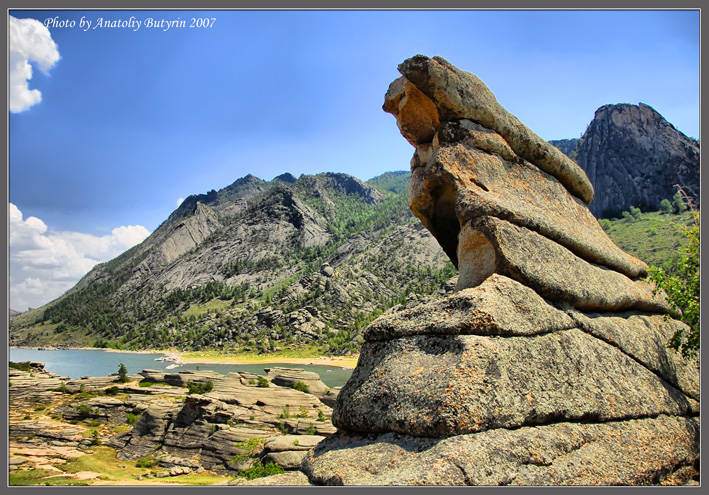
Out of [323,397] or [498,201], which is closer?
[498,201]

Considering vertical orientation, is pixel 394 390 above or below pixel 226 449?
above

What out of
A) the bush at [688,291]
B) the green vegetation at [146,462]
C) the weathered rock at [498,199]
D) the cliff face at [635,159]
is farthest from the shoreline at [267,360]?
the cliff face at [635,159]

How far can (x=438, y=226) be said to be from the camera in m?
16.1

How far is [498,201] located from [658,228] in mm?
134530

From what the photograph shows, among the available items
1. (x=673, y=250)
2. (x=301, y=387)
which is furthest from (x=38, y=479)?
(x=673, y=250)

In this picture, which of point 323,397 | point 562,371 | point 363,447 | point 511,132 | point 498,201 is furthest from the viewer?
point 323,397

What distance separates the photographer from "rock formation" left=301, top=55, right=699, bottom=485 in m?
7.92

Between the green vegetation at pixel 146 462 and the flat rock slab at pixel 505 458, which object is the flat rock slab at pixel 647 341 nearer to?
the flat rock slab at pixel 505 458

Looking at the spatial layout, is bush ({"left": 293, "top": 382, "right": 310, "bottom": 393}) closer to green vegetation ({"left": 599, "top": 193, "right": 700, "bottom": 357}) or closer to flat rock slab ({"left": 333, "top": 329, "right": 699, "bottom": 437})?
green vegetation ({"left": 599, "top": 193, "right": 700, "bottom": 357})

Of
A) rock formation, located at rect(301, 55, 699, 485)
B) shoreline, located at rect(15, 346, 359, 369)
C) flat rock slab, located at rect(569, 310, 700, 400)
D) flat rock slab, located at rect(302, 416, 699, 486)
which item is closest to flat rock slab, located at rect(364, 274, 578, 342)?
rock formation, located at rect(301, 55, 699, 485)

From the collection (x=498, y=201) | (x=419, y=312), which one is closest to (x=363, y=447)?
(x=419, y=312)

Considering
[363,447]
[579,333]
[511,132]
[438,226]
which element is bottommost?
[363,447]

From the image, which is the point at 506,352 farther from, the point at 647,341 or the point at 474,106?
the point at 474,106

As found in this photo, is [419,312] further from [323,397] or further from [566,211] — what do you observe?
[323,397]
